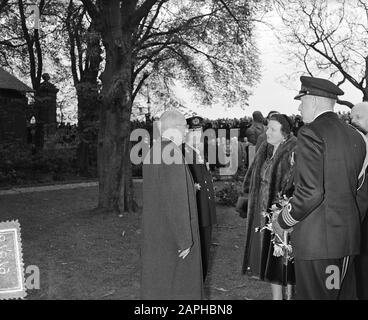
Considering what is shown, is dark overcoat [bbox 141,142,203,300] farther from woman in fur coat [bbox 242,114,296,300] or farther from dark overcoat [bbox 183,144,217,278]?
woman in fur coat [bbox 242,114,296,300]

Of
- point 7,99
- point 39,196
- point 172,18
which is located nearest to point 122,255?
point 39,196

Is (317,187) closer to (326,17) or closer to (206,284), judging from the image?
(206,284)

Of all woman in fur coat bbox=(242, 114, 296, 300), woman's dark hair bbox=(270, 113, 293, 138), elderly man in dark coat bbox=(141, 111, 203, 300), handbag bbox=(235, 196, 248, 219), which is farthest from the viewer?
handbag bbox=(235, 196, 248, 219)

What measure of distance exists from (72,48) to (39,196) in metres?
11.9

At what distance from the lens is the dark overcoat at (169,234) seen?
169 inches

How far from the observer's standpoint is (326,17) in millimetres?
33562

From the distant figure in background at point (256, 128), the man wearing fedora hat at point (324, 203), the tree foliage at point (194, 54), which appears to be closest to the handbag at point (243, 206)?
the man wearing fedora hat at point (324, 203)

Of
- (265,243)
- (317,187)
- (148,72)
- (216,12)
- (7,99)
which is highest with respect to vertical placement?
(216,12)

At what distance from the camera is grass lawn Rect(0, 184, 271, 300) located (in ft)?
21.0

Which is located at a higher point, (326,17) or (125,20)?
(326,17)

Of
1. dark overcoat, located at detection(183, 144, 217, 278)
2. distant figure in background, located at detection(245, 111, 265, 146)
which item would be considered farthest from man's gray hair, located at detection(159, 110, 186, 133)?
distant figure in background, located at detection(245, 111, 265, 146)

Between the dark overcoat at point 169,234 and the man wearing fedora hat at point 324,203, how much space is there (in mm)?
859

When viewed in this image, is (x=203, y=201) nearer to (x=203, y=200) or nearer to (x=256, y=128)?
(x=203, y=200)

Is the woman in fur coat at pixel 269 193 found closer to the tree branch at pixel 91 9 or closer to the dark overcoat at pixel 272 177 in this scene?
the dark overcoat at pixel 272 177
